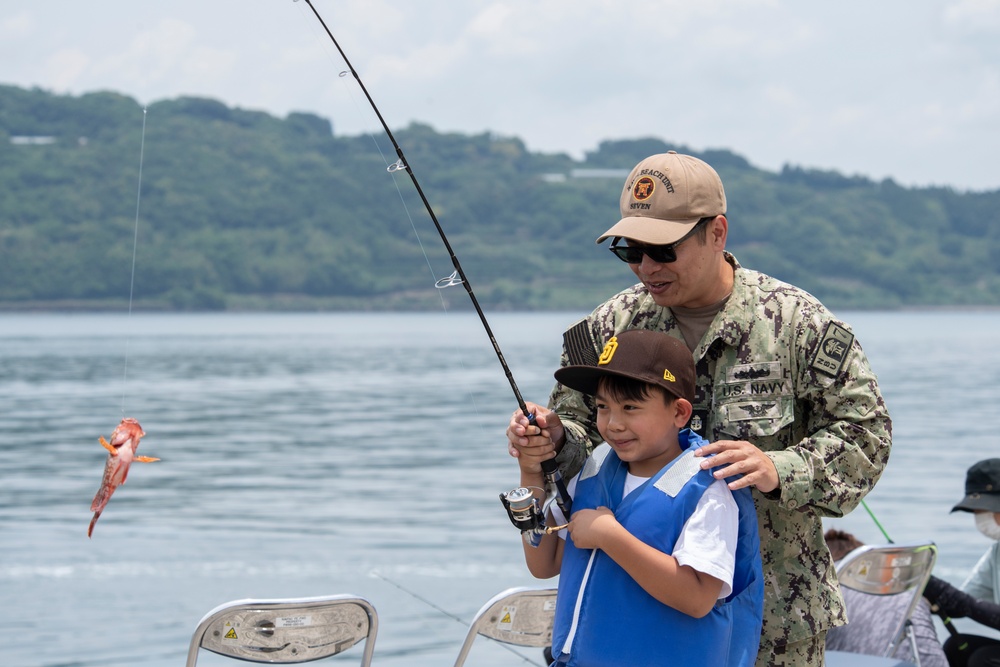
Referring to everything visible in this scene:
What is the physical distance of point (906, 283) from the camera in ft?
390

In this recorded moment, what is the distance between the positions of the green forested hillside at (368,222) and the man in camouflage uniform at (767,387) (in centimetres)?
6520

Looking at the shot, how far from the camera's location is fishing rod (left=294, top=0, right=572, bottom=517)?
2701 millimetres

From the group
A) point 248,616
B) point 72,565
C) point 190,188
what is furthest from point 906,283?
point 248,616

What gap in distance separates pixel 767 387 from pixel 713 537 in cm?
37

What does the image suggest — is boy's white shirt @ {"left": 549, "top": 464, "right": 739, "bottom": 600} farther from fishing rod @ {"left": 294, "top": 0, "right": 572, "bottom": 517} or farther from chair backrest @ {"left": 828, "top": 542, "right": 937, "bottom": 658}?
chair backrest @ {"left": 828, "top": 542, "right": 937, "bottom": 658}

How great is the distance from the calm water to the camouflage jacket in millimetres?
1726

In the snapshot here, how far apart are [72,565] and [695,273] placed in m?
10.6

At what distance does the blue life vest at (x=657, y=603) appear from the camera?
249 centimetres

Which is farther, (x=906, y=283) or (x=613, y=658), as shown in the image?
(x=906, y=283)

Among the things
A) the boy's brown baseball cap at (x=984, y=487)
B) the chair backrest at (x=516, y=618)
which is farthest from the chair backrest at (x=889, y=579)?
the chair backrest at (x=516, y=618)

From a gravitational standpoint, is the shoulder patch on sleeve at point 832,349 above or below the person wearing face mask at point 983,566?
above

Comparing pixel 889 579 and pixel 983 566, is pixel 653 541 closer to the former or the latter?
pixel 889 579

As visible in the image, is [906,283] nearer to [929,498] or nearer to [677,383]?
[929,498]

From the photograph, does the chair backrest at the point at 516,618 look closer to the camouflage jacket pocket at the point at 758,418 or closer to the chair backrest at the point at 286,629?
the chair backrest at the point at 286,629
